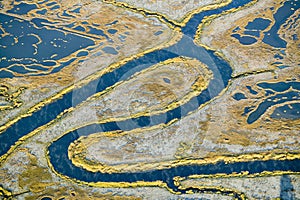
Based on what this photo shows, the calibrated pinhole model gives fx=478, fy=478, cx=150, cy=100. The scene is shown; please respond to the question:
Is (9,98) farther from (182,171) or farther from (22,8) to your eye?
(182,171)

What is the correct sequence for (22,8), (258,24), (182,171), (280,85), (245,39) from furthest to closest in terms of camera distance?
(22,8) → (258,24) → (245,39) → (280,85) → (182,171)

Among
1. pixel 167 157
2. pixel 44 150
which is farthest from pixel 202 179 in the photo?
pixel 44 150

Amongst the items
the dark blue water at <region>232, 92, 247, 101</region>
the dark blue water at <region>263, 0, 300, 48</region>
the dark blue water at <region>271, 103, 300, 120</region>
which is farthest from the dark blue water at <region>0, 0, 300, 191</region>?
the dark blue water at <region>263, 0, 300, 48</region>

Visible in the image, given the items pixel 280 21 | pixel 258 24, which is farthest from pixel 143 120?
pixel 280 21

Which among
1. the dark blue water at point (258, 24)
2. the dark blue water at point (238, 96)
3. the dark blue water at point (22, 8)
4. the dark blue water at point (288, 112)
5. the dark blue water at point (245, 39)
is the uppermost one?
the dark blue water at point (258, 24)

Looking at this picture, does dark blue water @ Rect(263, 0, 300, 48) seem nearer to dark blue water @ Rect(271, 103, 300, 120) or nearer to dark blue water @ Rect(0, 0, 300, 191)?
dark blue water @ Rect(0, 0, 300, 191)


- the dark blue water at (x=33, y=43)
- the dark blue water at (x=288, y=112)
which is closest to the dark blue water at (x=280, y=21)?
the dark blue water at (x=288, y=112)

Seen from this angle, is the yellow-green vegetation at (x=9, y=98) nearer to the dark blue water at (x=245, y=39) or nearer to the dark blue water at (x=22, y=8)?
the dark blue water at (x=22, y=8)

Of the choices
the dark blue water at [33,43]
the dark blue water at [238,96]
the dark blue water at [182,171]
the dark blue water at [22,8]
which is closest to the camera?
the dark blue water at [182,171]
